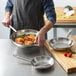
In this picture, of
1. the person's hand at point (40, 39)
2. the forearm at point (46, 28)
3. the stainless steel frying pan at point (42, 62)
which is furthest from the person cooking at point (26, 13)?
the stainless steel frying pan at point (42, 62)

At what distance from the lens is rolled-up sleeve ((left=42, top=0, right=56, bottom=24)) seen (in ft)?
4.92

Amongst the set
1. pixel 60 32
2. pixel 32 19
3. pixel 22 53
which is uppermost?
pixel 32 19

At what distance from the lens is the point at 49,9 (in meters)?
1.55

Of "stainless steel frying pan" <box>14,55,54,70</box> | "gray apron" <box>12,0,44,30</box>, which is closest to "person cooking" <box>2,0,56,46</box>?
"gray apron" <box>12,0,44,30</box>

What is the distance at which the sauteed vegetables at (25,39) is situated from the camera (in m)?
1.33

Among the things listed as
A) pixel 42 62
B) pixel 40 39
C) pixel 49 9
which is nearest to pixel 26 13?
pixel 49 9

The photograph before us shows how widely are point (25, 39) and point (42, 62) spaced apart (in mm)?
222

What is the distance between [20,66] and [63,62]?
21cm

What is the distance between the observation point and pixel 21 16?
1699mm

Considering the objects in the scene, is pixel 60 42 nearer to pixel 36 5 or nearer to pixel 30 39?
pixel 30 39

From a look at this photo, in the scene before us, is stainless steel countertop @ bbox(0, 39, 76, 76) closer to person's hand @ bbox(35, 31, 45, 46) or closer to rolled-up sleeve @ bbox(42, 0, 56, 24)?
person's hand @ bbox(35, 31, 45, 46)

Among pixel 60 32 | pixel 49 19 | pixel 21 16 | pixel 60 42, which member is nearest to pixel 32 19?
pixel 21 16

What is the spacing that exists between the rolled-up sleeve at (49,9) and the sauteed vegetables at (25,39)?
7.0 inches

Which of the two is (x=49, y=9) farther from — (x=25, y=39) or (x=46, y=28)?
(x=25, y=39)
